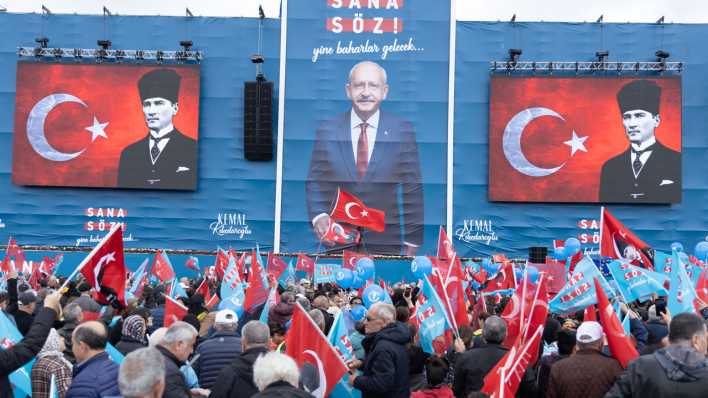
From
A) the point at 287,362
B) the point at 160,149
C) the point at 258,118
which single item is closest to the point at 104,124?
the point at 160,149

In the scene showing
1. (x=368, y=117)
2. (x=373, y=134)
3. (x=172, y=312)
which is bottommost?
(x=172, y=312)

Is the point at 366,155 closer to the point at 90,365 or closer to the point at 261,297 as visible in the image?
the point at 261,297

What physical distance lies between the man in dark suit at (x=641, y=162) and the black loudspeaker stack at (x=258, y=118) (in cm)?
1057

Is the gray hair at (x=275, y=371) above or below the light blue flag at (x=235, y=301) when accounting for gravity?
above

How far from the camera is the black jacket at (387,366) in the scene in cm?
588

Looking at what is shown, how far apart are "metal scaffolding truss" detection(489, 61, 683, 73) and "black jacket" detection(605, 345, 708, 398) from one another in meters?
23.5

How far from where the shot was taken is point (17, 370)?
564cm

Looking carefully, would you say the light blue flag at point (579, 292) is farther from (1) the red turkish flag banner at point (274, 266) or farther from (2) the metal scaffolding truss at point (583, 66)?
(2) the metal scaffolding truss at point (583, 66)

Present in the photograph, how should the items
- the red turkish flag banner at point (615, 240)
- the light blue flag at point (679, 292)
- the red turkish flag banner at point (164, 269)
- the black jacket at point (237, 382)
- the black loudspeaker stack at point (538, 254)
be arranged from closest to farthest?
1. the black jacket at point (237, 382)
2. the light blue flag at point (679, 292)
3. the red turkish flag banner at point (615, 240)
4. the red turkish flag banner at point (164, 269)
5. the black loudspeaker stack at point (538, 254)

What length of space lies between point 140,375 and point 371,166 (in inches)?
929

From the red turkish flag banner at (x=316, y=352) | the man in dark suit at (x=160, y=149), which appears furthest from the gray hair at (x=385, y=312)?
the man in dark suit at (x=160, y=149)

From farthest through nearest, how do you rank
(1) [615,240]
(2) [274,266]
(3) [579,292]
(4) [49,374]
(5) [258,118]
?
(5) [258,118] → (2) [274,266] → (1) [615,240] → (3) [579,292] → (4) [49,374]

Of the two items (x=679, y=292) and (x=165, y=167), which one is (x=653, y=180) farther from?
(x=679, y=292)

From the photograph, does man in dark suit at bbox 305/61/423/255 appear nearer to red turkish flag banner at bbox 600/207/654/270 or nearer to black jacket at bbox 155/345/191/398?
red turkish flag banner at bbox 600/207/654/270
